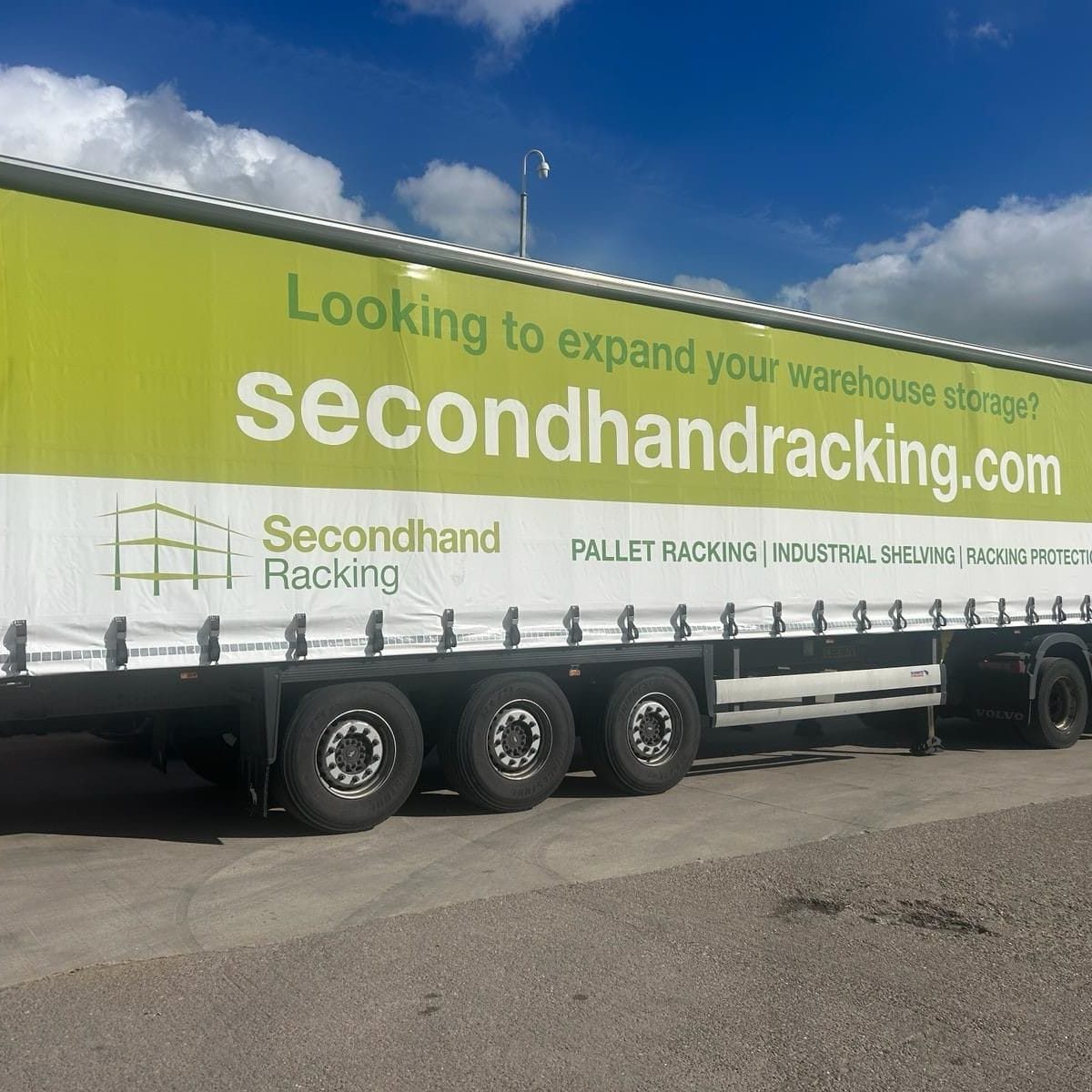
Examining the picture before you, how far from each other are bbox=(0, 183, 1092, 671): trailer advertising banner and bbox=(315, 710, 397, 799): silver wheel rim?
60 centimetres

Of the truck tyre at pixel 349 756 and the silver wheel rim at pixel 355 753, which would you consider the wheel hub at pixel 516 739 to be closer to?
the truck tyre at pixel 349 756

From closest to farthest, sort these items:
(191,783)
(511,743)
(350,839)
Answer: (350,839)
(511,743)
(191,783)

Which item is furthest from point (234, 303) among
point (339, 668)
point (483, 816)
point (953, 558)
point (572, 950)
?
point (953, 558)

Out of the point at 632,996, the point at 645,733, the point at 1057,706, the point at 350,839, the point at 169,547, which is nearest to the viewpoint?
the point at 632,996

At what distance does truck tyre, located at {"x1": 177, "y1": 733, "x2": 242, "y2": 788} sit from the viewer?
8305 millimetres

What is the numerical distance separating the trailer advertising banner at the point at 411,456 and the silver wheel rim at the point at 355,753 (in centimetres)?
60

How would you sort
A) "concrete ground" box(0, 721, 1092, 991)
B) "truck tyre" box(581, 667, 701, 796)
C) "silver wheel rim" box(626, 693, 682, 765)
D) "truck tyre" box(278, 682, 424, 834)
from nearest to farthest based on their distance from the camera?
"concrete ground" box(0, 721, 1092, 991) < "truck tyre" box(278, 682, 424, 834) < "truck tyre" box(581, 667, 701, 796) < "silver wheel rim" box(626, 693, 682, 765)

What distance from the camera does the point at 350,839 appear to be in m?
7.82

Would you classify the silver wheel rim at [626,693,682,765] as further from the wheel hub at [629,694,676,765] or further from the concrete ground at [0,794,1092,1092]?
the concrete ground at [0,794,1092,1092]

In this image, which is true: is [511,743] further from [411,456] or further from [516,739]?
[411,456]

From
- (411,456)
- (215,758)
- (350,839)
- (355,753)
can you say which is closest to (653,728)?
(355,753)

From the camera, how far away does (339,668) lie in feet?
25.5

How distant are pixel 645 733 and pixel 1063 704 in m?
5.90

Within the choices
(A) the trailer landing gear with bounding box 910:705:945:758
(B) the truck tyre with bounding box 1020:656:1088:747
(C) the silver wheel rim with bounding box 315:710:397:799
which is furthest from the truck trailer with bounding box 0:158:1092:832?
(B) the truck tyre with bounding box 1020:656:1088:747
